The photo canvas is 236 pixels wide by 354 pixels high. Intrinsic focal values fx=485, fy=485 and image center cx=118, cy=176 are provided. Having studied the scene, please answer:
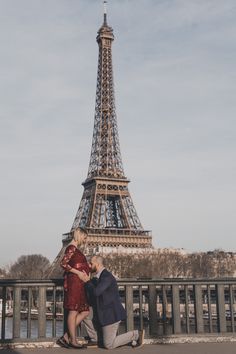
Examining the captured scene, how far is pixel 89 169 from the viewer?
79.4 meters

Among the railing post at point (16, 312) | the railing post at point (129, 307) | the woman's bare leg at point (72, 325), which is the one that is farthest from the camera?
the railing post at point (129, 307)

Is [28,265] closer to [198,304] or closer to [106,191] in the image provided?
[106,191]

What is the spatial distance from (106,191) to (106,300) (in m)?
66.8

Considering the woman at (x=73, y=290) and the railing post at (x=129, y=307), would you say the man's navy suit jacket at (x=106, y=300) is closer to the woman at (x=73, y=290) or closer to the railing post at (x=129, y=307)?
the woman at (x=73, y=290)

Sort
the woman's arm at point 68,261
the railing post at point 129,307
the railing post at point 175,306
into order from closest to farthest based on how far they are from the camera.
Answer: the woman's arm at point 68,261, the railing post at point 129,307, the railing post at point 175,306

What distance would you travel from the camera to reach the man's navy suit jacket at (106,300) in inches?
278

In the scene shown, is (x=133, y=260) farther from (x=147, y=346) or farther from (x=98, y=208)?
(x=147, y=346)

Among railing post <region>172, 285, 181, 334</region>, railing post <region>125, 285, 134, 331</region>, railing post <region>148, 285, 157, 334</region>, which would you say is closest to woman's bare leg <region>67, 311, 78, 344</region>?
railing post <region>125, 285, 134, 331</region>

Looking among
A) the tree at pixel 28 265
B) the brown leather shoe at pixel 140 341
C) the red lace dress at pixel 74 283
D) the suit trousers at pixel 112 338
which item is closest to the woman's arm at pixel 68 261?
the red lace dress at pixel 74 283

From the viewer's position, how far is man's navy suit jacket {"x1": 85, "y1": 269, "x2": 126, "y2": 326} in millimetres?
7066

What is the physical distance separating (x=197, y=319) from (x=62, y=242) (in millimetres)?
73125


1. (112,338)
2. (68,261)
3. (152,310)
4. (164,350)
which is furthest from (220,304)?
(68,261)

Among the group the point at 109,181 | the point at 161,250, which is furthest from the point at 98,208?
the point at 161,250

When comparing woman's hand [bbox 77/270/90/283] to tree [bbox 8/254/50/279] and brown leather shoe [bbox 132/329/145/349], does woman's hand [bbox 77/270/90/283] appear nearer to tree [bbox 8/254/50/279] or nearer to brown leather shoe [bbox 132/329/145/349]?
brown leather shoe [bbox 132/329/145/349]
